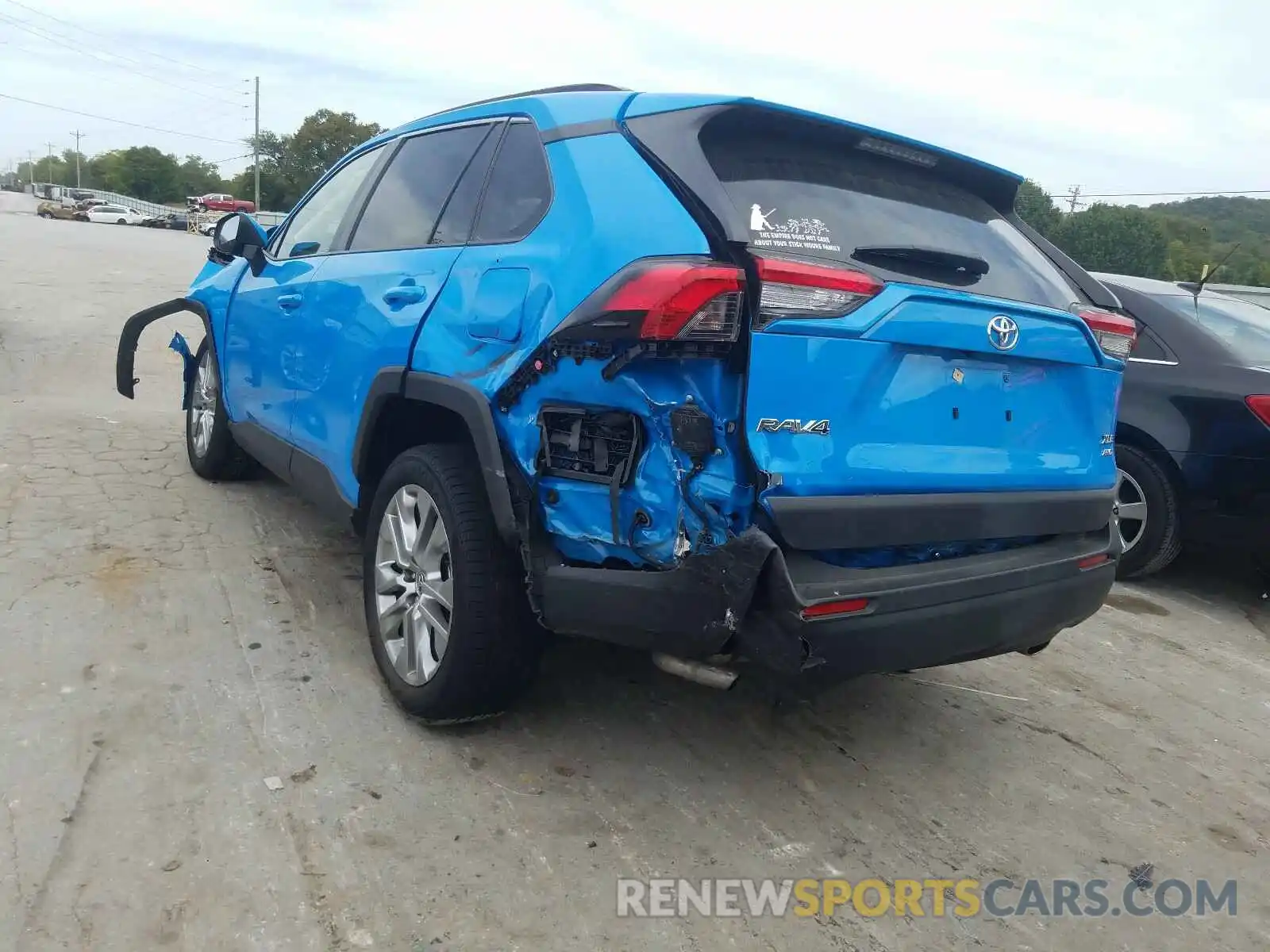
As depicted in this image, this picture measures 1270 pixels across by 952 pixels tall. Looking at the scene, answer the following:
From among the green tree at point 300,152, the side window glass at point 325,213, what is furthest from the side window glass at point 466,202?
the green tree at point 300,152

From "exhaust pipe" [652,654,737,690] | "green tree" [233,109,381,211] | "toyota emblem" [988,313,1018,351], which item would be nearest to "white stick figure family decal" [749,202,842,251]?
"toyota emblem" [988,313,1018,351]

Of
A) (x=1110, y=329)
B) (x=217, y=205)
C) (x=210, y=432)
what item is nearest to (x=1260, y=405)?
(x=1110, y=329)

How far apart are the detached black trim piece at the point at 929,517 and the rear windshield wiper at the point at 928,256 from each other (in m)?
0.63

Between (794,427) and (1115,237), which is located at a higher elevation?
(1115,237)

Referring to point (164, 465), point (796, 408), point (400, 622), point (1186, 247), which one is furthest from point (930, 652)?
point (1186, 247)

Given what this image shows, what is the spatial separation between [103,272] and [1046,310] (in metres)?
17.0

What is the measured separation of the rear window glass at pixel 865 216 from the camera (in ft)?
8.32

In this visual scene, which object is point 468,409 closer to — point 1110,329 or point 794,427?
point 794,427

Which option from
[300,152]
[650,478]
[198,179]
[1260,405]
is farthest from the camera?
[198,179]

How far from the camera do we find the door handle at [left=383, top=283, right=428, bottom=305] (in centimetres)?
325

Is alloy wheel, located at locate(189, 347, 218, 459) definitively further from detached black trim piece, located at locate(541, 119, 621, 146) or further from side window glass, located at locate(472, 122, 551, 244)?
detached black trim piece, located at locate(541, 119, 621, 146)

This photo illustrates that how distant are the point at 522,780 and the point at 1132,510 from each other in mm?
3950

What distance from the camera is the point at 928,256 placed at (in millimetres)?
2717

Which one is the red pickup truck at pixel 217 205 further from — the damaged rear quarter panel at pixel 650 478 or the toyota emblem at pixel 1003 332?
the toyota emblem at pixel 1003 332
